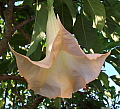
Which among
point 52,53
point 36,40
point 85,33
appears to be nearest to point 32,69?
point 52,53

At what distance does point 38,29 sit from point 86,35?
0.52m

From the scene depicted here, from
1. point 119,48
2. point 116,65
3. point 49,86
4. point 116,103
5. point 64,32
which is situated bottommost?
point 116,103

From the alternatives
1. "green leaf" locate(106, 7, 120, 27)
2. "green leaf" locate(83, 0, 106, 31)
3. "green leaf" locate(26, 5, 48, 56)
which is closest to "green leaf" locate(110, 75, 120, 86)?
"green leaf" locate(106, 7, 120, 27)

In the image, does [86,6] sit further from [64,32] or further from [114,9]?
[64,32]

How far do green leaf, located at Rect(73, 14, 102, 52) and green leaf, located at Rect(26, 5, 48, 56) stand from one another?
41 cm

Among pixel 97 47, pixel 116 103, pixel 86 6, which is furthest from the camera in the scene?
pixel 116 103

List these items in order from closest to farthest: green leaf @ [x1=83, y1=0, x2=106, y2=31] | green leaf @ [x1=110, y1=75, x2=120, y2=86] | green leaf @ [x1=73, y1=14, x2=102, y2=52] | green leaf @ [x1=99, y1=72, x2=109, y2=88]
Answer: green leaf @ [x1=83, y1=0, x2=106, y2=31], green leaf @ [x1=73, y1=14, x2=102, y2=52], green leaf @ [x1=99, y1=72, x2=109, y2=88], green leaf @ [x1=110, y1=75, x2=120, y2=86]

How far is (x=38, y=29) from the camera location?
2.19 ft

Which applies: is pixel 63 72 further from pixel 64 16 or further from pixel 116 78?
pixel 116 78

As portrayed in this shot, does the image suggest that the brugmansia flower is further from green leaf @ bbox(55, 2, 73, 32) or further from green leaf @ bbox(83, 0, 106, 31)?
green leaf @ bbox(55, 2, 73, 32)

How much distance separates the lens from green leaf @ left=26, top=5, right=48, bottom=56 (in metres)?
0.62

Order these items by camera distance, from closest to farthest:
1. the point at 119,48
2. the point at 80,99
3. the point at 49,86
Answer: the point at 49,86
the point at 119,48
the point at 80,99

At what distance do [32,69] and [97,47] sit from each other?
2.21 ft

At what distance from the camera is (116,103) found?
2.30 m
